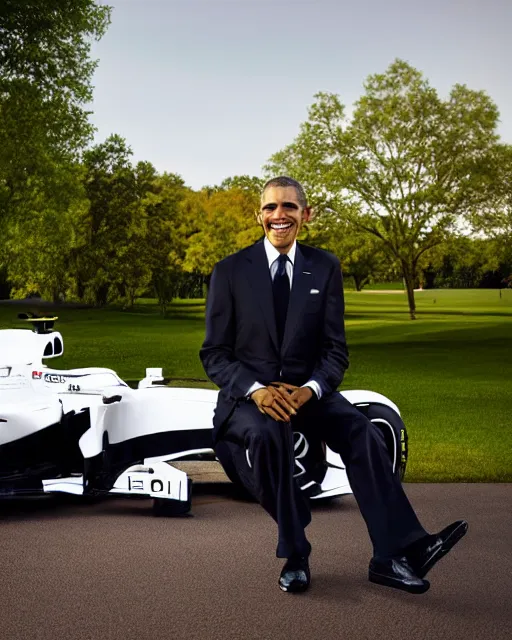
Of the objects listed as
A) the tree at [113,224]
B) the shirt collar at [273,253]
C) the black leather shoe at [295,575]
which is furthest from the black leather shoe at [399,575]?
the tree at [113,224]

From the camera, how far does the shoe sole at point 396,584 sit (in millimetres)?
4367

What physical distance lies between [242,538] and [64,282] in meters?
56.7

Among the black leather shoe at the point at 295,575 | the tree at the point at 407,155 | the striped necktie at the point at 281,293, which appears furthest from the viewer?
the tree at the point at 407,155

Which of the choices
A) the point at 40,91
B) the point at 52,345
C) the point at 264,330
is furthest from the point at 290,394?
the point at 40,91

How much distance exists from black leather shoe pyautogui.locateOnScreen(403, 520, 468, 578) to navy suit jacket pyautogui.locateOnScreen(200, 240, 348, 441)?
0.76 metres

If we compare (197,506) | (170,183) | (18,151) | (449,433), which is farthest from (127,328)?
(197,506)

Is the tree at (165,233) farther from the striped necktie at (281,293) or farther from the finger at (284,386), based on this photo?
the finger at (284,386)

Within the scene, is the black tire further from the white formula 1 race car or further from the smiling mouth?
the smiling mouth

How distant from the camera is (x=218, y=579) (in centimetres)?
468

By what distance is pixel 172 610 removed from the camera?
13.9 feet

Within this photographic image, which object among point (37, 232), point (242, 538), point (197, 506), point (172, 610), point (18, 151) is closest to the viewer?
point (172, 610)

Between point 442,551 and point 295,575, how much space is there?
0.64 metres

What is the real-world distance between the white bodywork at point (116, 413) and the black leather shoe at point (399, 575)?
1337 millimetres

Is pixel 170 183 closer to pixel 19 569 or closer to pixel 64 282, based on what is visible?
pixel 64 282
